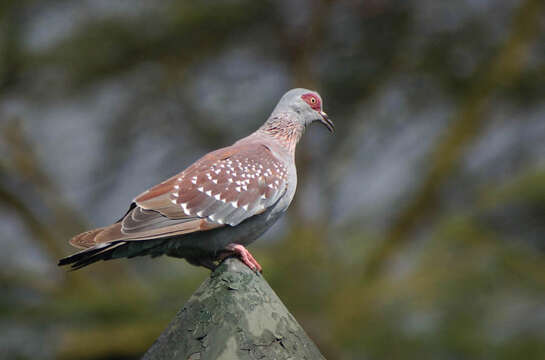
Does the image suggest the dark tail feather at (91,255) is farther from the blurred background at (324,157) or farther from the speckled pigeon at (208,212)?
the blurred background at (324,157)

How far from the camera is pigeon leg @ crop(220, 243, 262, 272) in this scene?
310cm

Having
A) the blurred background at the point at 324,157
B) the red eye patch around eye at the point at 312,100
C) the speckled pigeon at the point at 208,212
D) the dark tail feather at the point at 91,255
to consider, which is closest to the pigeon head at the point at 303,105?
the red eye patch around eye at the point at 312,100

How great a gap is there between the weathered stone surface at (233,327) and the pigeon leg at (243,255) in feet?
0.75

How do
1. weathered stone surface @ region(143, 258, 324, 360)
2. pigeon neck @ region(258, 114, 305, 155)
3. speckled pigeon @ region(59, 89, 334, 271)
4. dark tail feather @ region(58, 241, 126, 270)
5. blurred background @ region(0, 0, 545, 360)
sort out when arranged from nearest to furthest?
weathered stone surface @ region(143, 258, 324, 360)
dark tail feather @ region(58, 241, 126, 270)
speckled pigeon @ region(59, 89, 334, 271)
pigeon neck @ region(258, 114, 305, 155)
blurred background @ region(0, 0, 545, 360)

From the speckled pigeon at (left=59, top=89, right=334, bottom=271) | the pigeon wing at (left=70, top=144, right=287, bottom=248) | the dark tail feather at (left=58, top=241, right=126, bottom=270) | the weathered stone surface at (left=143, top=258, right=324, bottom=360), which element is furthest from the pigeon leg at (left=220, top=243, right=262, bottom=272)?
the dark tail feather at (left=58, top=241, right=126, bottom=270)

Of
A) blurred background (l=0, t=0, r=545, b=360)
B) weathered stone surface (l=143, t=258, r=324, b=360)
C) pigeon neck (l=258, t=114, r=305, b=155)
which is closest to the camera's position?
weathered stone surface (l=143, t=258, r=324, b=360)

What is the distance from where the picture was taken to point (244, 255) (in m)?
3.22

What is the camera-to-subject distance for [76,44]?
9617 millimetres

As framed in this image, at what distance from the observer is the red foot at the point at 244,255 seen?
309cm

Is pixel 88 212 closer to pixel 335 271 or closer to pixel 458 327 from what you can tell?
pixel 335 271

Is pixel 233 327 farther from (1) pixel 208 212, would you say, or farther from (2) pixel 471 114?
(2) pixel 471 114

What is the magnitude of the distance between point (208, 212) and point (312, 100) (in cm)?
109

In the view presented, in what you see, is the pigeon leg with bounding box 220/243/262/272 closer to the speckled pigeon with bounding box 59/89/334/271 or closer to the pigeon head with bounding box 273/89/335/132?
the speckled pigeon with bounding box 59/89/334/271

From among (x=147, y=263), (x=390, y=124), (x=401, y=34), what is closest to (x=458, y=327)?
(x=390, y=124)
